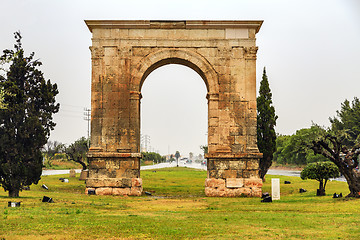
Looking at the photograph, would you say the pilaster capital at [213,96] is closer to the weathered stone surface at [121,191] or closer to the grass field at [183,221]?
the grass field at [183,221]

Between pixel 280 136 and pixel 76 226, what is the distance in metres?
84.3

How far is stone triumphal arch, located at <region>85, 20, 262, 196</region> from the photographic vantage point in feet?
63.6

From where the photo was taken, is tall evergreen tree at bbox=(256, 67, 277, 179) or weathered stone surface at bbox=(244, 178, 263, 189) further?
tall evergreen tree at bbox=(256, 67, 277, 179)

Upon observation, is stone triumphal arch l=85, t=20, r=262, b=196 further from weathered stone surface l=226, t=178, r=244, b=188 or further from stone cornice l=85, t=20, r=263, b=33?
weathered stone surface l=226, t=178, r=244, b=188

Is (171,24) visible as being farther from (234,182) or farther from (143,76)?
(234,182)

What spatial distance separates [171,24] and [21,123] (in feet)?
28.1

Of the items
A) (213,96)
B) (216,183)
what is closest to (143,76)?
(213,96)

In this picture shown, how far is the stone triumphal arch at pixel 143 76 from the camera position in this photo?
63.6ft

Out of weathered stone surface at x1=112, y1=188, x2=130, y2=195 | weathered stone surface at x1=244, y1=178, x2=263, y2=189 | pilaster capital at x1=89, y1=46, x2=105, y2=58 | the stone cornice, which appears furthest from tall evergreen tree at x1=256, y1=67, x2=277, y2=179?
pilaster capital at x1=89, y1=46, x2=105, y2=58

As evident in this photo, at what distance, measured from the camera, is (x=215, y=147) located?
19.5 meters

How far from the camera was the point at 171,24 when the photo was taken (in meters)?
20.1

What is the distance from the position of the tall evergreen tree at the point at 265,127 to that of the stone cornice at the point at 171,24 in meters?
10.4

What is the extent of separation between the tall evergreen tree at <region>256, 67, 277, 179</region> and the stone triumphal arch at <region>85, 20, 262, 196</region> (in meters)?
9.31

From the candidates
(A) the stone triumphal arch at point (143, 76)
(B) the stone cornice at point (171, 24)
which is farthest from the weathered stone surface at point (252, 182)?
(B) the stone cornice at point (171, 24)
